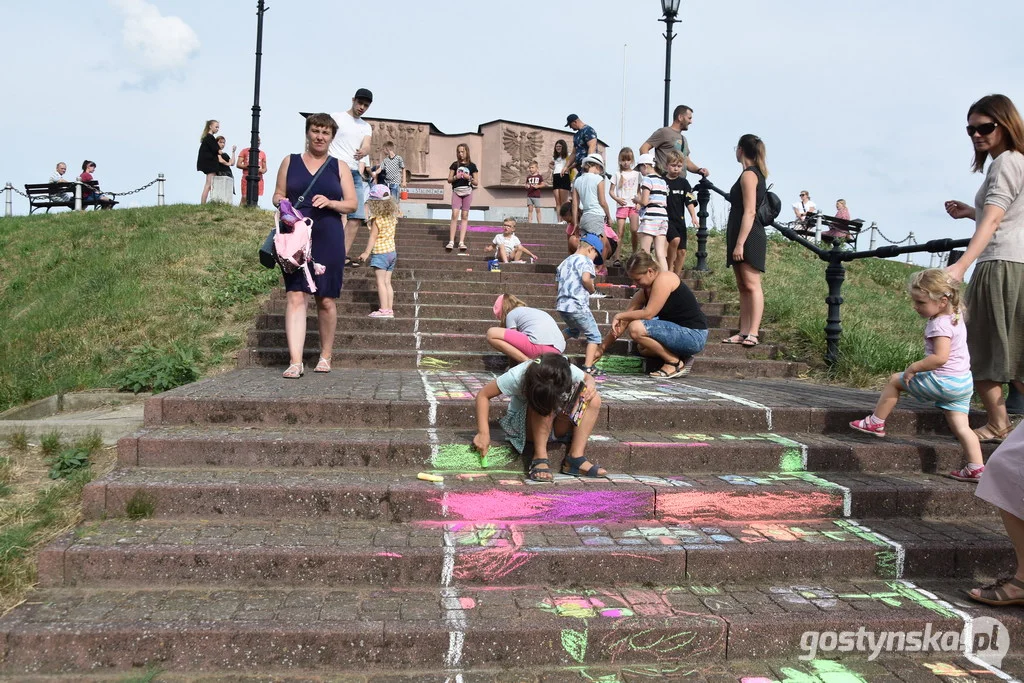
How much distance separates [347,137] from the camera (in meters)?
9.09

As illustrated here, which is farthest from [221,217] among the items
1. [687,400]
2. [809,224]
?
[809,224]

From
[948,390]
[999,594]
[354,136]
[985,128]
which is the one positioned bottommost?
[999,594]

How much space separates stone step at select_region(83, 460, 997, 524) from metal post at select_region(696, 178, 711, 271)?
6.35 metres

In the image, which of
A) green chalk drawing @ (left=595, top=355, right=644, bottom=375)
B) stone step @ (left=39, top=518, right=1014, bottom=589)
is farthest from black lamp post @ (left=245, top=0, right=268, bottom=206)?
stone step @ (left=39, top=518, right=1014, bottom=589)

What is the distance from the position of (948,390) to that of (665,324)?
8.98 ft

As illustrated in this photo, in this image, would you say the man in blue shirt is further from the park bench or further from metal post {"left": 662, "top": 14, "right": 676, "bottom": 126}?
the park bench

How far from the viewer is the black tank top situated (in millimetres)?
6902

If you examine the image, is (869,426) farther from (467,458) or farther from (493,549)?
(493,549)

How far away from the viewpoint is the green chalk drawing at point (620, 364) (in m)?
7.39

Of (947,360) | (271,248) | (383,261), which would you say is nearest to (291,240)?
(271,248)

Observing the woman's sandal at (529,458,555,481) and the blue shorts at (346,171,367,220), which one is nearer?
the woman's sandal at (529,458,555,481)

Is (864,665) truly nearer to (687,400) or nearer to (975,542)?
(975,542)

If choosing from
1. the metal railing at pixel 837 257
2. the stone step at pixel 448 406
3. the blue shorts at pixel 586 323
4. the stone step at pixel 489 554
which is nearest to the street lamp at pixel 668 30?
the metal railing at pixel 837 257

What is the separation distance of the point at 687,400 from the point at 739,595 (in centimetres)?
227
